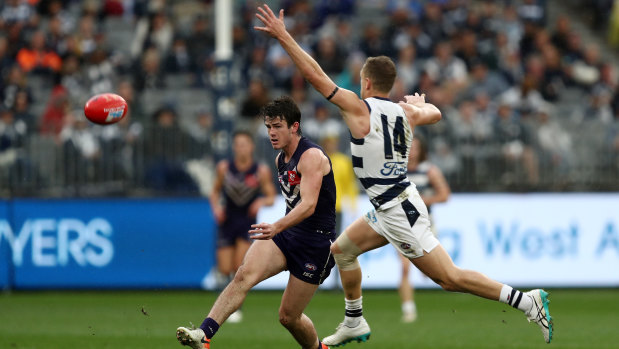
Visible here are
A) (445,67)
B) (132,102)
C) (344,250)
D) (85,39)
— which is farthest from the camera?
(445,67)

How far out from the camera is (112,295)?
58.0 feet

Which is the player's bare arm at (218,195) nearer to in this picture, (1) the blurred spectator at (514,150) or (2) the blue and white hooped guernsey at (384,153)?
(2) the blue and white hooped guernsey at (384,153)

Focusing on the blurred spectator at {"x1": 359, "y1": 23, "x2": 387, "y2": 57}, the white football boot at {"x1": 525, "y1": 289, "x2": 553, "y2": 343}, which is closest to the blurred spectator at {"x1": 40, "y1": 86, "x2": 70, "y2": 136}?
the blurred spectator at {"x1": 359, "y1": 23, "x2": 387, "y2": 57}

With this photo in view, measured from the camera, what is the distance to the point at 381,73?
894 centimetres

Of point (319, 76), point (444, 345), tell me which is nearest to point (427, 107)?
point (319, 76)

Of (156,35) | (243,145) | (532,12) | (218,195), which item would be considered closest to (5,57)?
(156,35)

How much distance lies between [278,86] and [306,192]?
13.4 meters

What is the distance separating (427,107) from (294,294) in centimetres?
211

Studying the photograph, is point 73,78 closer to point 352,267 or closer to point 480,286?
point 352,267

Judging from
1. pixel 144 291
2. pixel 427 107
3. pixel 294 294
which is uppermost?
pixel 427 107

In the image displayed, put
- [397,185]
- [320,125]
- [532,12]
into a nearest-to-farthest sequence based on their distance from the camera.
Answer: [397,185] < [320,125] < [532,12]

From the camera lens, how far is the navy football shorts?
8.75 meters

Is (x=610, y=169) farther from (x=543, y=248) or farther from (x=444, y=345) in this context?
(x=444, y=345)

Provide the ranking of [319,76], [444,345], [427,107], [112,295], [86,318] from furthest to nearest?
[112,295] → [86,318] → [444,345] → [427,107] → [319,76]
